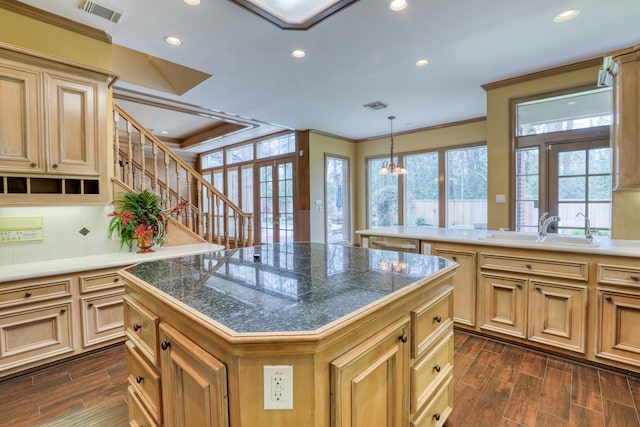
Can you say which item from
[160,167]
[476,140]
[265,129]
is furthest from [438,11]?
[160,167]

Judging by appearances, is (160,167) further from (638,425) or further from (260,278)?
(638,425)

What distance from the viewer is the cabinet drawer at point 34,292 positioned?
82.0 inches

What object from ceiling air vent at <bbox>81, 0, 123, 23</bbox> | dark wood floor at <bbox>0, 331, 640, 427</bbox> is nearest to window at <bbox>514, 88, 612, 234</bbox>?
dark wood floor at <bbox>0, 331, 640, 427</bbox>

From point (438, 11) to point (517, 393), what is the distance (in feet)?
9.54

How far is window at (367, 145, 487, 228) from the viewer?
5605 mm

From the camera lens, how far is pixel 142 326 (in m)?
1.39

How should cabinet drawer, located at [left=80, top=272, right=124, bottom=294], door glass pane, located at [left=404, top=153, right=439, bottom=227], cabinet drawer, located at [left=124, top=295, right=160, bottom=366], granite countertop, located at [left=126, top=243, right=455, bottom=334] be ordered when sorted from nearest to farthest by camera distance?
granite countertop, located at [left=126, top=243, right=455, bottom=334] < cabinet drawer, located at [left=124, top=295, right=160, bottom=366] < cabinet drawer, located at [left=80, top=272, right=124, bottom=294] < door glass pane, located at [left=404, top=153, right=439, bottom=227]

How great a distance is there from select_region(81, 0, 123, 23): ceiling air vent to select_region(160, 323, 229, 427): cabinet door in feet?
8.38

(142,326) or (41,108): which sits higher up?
(41,108)

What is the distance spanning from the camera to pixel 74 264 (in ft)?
8.05

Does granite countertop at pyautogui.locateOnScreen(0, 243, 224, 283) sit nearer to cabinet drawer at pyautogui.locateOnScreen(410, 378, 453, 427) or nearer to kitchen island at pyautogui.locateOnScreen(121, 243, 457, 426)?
kitchen island at pyautogui.locateOnScreen(121, 243, 457, 426)

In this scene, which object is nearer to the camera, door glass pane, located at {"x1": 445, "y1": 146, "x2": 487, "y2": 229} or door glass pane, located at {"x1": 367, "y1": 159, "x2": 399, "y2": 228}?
door glass pane, located at {"x1": 445, "y1": 146, "x2": 487, "y2": 229}

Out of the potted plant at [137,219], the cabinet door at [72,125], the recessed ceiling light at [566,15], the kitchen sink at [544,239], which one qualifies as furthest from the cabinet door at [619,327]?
the cabinet door at [72,125]

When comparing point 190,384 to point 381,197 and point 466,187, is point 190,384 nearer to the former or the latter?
point 466,187
